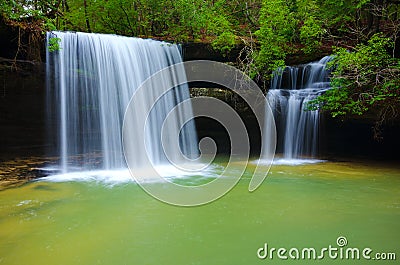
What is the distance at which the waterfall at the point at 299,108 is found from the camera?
9.95 m

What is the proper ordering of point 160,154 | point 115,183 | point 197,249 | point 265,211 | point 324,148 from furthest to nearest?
1. point 324,148
2. point 160,154
3. point 115,183
4. point 265,211
5. point 197,249

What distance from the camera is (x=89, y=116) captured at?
8188 mm

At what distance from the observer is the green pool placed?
3395 millimetres

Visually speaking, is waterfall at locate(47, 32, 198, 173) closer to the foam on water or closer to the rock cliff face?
the rock cliff face

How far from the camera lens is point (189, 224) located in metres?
4.27

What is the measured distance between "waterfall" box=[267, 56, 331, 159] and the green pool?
385 cm

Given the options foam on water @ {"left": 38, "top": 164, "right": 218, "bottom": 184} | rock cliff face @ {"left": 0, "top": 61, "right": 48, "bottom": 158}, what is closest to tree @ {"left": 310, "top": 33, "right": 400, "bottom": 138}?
foam on water @ {"left": 38, "top": 164, "right": 218, "bottom": 184}

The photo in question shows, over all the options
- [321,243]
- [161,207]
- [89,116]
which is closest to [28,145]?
[89,116]

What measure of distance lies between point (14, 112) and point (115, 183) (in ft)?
11.3

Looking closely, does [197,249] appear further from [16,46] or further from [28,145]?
[16,46]

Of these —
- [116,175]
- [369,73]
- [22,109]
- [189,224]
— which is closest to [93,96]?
[22,109]

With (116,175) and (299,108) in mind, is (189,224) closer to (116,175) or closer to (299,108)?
(116,175)

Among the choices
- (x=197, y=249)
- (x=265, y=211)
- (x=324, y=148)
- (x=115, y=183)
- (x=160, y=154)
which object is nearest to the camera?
(x=197, y=249)

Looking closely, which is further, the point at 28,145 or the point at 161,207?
the point at 28,145
